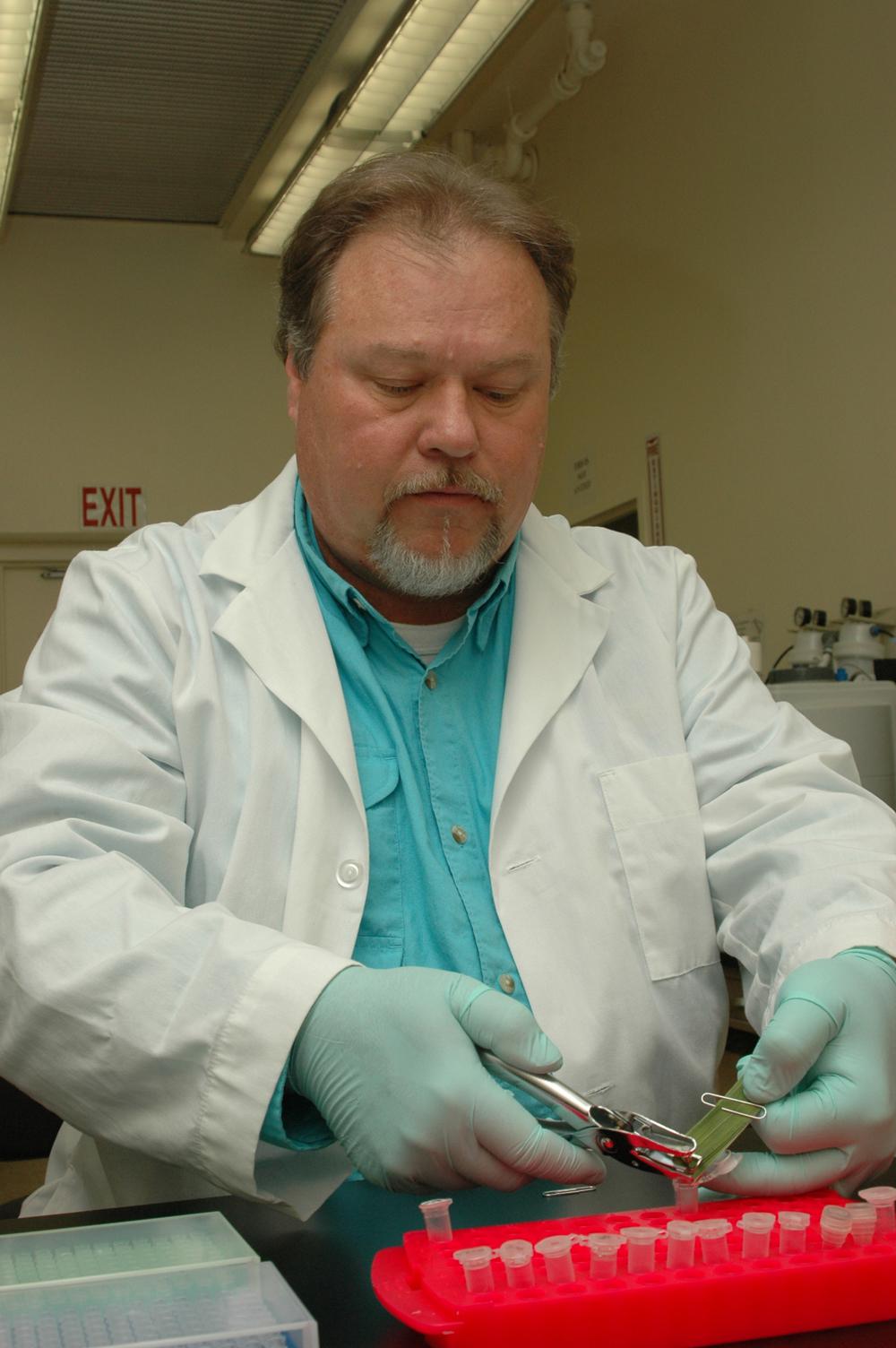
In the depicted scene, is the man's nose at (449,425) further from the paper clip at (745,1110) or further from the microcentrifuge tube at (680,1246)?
the microcentrifuge tube at (680,1246)

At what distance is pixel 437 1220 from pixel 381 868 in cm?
49

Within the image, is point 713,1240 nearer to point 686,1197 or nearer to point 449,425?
point 686,1197

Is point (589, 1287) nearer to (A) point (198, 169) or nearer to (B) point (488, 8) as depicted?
(B) point (488, 8)

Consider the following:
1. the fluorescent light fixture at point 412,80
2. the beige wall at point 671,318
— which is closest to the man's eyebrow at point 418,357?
the beige wall at point 671,318

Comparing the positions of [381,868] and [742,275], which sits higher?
[742,275]

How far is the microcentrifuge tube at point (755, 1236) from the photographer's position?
2.00 ft

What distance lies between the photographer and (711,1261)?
60 cm

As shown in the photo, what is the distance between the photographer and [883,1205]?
65 centimetres

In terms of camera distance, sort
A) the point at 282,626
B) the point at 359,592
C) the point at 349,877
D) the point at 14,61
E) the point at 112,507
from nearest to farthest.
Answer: the point at 349,877 < the point at 282,626 < the point at 359,592 < the point at 14,61 < the point at 112,507

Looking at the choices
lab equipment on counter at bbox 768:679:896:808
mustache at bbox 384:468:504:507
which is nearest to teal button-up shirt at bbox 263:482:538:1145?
mustache at bbox 384:468:504:507

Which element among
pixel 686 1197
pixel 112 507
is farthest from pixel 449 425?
pixel 112 507

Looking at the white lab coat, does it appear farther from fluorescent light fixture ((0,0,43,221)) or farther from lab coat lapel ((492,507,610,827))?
fluorescent light fixture ((0,0,43,221))

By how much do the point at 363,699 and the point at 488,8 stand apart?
2578 millimetres

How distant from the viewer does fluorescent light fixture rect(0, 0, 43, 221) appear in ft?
10.0
